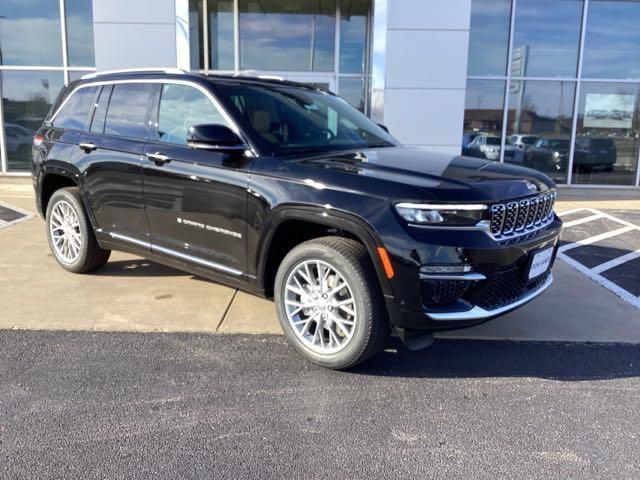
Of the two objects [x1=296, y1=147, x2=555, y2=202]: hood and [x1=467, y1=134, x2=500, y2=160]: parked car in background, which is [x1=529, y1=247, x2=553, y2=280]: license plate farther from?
[x1=467, y1=134, x2=500, y2=160]: parked car in background

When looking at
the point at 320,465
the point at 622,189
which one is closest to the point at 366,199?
the point at 320,465

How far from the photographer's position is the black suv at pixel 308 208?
324cm

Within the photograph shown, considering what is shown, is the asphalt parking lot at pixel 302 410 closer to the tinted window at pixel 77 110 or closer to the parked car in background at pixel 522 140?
the tinted window at pixel 77 110

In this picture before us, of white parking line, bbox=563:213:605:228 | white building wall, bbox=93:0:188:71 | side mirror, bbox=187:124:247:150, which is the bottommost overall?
white parking line, bbox=563:213:605:228

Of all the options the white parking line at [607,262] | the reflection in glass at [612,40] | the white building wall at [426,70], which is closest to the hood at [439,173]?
the white parking line at [607,262]

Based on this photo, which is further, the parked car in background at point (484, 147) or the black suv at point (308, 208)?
the parked car in background at point (484, 147)

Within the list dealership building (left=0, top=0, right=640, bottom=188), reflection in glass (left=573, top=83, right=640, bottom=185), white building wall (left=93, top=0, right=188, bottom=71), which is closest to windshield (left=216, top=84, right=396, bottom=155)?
dealership building (left=0, top=0, right=640, bottom=188)

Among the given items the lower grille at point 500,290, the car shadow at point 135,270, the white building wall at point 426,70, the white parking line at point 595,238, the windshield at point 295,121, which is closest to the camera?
→ the lower grille at point 500,290

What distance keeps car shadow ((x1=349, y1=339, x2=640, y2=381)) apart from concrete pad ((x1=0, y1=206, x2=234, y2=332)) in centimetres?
146

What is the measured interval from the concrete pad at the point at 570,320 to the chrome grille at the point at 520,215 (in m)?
0.96

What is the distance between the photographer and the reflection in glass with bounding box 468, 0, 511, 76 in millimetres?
11500

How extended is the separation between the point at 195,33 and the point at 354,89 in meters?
3.58

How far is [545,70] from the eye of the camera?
38.8 ft

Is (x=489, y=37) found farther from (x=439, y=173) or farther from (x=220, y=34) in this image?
(x=439, y=173)
